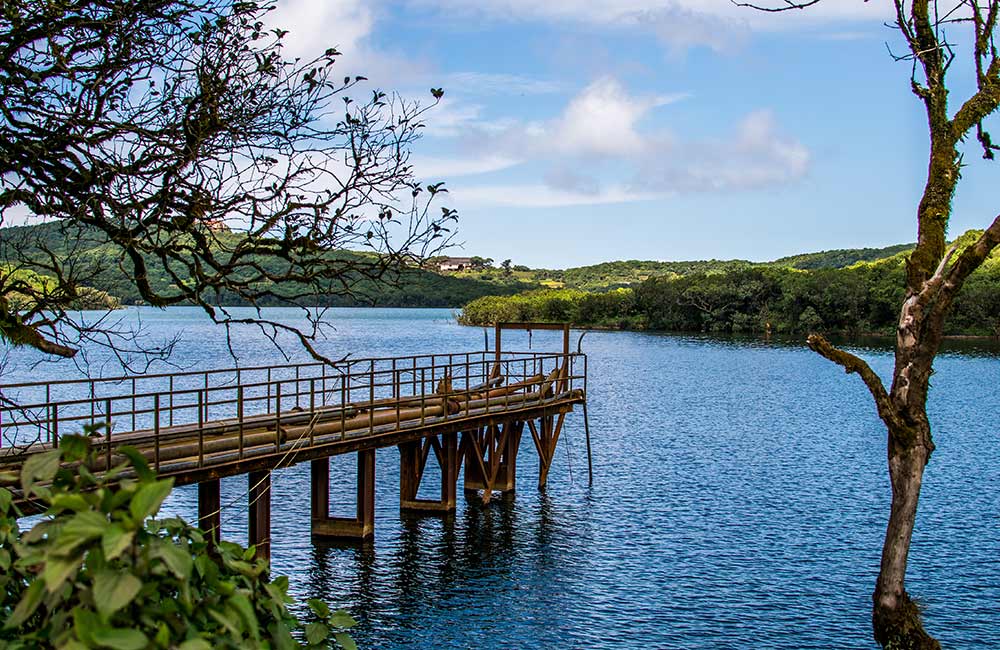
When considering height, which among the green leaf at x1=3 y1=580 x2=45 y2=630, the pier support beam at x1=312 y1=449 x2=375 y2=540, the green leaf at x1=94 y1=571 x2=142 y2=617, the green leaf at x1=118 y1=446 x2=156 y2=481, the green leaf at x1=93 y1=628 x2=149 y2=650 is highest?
the green leaf at x1=118 y1=446 x2=156 y2=481

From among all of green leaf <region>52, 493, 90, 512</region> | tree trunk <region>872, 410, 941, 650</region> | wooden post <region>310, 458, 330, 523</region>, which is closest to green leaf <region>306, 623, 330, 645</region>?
green leaf <region>52, 493, 90, 512</region>

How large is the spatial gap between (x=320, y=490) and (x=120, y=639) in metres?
21.3

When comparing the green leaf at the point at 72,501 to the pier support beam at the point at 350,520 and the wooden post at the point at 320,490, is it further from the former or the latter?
the pier support beam at the point at 350,520

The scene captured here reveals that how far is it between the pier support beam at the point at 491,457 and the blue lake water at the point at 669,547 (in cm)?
72

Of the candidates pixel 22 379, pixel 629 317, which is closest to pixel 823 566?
pixel 22 379

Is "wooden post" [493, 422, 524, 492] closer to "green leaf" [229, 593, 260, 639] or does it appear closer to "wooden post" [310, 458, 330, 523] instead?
"wooden post" [310, 458, 330, 523]

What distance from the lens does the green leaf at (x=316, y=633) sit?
4.82 meters

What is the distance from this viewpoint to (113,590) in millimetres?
3258

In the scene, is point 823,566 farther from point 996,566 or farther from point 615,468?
point 615,468

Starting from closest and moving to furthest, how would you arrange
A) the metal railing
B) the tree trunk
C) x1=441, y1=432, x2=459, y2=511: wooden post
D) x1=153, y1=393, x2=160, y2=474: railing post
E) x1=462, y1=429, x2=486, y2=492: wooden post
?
the tree trunk → the metal railing → x1=153, y1=393, x2=160, y2=474: railing post → x1=441, y1=432, x2=459, y2=511: wooden post → x1=462, y1=429, x2=486, y2=492: wooden post

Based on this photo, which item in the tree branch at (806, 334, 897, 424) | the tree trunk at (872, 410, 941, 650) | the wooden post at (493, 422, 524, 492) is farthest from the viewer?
the wooden post at (493, 422, 524, 492)

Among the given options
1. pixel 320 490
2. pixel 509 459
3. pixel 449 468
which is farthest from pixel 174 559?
pixel 509 459

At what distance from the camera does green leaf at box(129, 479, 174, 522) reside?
3.33 metres

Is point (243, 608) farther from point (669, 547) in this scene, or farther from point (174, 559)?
point (669, 547)
